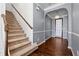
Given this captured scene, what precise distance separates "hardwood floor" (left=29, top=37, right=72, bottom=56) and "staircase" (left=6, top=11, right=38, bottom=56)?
11 centimetres

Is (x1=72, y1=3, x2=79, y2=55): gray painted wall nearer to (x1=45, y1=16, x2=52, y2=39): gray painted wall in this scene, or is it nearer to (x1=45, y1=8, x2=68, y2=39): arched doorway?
(x1=45, y1=8, x2=68, y2=39): arched doorway

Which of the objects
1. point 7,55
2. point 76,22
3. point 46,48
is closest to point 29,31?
point 46,48

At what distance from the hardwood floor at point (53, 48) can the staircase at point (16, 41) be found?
114 millimetres

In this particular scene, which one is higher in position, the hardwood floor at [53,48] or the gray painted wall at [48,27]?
the gray painted wall at [48,27]

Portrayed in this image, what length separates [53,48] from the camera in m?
2.07

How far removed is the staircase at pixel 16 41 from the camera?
200 centimetres

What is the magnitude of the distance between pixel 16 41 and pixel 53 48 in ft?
2.22

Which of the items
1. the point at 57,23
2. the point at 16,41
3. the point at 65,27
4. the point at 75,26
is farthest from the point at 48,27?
the point at 16,41

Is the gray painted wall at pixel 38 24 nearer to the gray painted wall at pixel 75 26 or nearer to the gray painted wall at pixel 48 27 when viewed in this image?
the gray painted wall at pixel 48 27

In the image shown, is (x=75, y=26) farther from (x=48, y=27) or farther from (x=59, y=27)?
(x=48, y=27)

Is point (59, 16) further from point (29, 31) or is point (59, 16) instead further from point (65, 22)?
point (29, 31)

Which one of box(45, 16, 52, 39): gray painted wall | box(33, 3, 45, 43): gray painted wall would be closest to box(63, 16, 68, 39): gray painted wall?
box(45, 16, 52, 39): gray painted wall

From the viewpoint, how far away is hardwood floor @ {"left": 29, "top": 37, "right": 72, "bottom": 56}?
202 cm

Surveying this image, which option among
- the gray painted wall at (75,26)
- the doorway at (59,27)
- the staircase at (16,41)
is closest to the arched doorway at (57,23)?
the doorway at (59,27)
